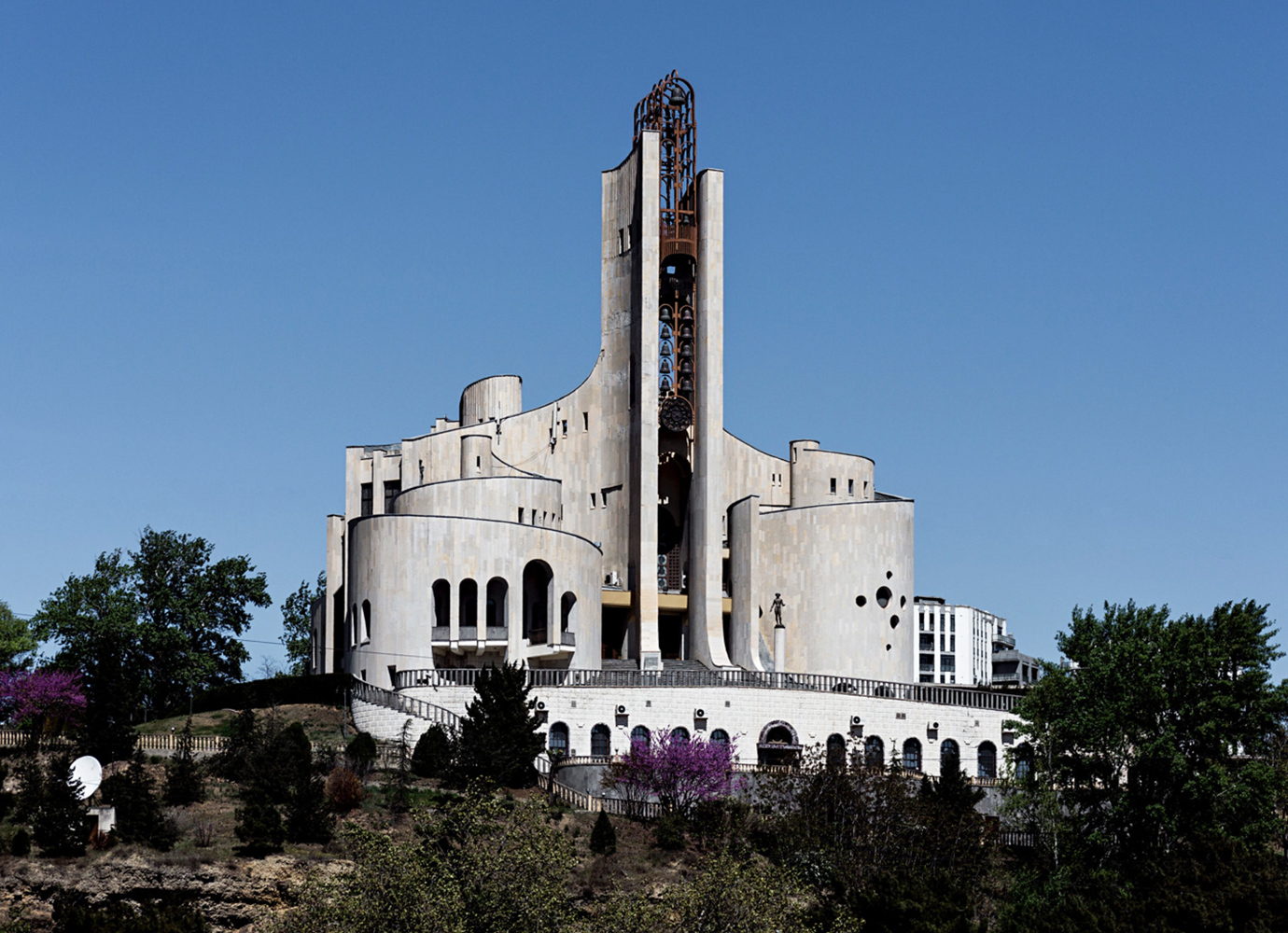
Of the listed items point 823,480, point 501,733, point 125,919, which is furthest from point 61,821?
point 823,480

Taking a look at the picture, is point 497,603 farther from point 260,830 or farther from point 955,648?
point 955,648

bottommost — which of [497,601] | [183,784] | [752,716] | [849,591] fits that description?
[183,784]

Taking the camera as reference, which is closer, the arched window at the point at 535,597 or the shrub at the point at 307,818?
the shrub at the point at 307,818

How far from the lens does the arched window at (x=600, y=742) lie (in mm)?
67750

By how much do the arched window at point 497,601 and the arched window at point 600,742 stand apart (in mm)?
6690

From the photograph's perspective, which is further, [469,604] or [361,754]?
[469,604]

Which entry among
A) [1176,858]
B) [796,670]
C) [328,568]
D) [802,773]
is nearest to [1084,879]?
[1176,858]

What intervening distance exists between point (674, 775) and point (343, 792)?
10.5 m

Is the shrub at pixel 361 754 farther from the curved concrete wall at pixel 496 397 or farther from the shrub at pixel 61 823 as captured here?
the curved concrete wall at pixel 496 397

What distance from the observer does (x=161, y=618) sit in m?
84.4

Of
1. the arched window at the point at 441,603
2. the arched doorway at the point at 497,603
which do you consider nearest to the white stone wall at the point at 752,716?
the arched window at the point at 441,603

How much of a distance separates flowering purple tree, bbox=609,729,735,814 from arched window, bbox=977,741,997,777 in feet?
36.6

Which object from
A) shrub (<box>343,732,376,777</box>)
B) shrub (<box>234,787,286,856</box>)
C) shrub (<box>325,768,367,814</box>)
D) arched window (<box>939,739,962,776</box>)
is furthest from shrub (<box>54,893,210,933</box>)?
arched window (<box>939,739,962,776</box>)

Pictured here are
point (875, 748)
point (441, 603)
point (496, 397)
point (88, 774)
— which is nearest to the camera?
point (88, 774)
